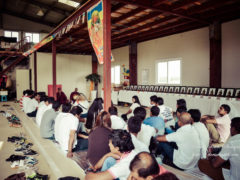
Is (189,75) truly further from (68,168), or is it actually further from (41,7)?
(41,7)

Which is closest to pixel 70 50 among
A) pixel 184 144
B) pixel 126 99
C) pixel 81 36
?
pixel 81 36

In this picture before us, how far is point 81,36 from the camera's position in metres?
9.99

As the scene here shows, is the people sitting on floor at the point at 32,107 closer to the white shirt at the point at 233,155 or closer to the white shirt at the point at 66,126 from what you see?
the white shirt at the point at 66,126

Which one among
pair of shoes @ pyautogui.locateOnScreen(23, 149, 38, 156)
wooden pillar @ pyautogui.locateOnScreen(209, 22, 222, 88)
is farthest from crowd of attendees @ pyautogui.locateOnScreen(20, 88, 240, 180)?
wooden pillar @ pyautogui.locateOnScreen(209, 22, 222, 88)

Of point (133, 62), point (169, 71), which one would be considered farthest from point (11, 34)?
point (169, 71)

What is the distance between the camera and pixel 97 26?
4477mm

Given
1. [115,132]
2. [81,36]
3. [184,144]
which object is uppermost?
[81,36]

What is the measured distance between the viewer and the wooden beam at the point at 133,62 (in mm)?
11164

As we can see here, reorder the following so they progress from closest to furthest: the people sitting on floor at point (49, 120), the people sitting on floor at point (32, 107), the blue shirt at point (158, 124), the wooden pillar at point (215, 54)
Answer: the blue shirt at point (158, 124) → the people sitting on floor at point (49, 120) → the people sitting on floor at point (32, 107) → the wooden pillar at point (215, 54)

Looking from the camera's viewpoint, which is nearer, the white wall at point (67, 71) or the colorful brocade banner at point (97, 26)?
the colorful brocade banner at point (97, 26)

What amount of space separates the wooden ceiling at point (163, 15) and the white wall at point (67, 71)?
528cm

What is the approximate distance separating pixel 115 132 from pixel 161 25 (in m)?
7.26

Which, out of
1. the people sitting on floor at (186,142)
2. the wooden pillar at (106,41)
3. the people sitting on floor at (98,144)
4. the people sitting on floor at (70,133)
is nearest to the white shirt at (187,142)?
the people sitting on floor at (186,142)

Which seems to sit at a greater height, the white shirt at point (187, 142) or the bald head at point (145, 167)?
the bald head at point (145, 167)
